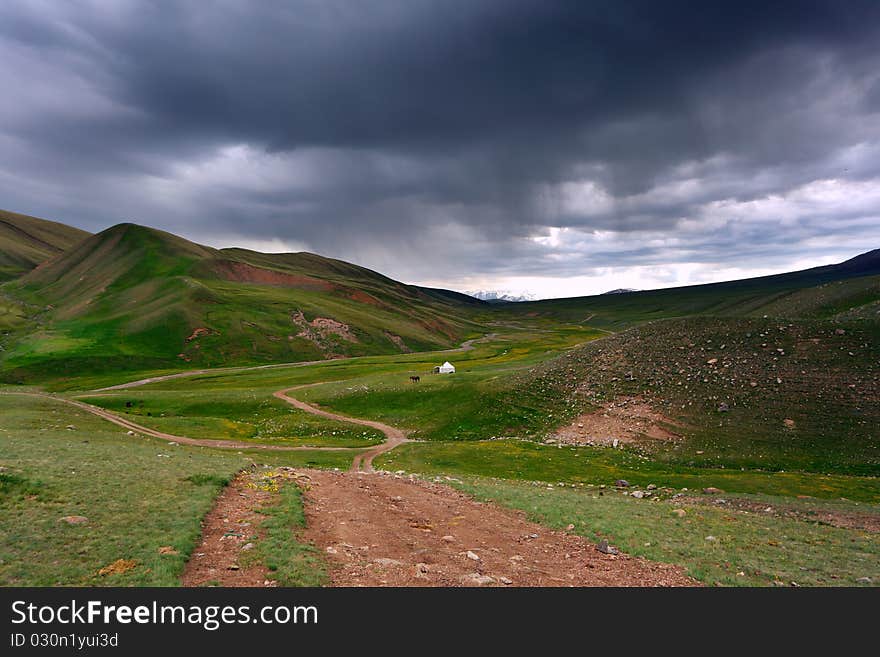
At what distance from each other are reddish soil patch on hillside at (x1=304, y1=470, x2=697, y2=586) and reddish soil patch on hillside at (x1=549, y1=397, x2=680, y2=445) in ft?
83.1

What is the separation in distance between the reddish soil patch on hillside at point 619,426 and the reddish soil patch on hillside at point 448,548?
25.3m

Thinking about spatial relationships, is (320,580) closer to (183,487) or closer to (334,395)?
(183,487)

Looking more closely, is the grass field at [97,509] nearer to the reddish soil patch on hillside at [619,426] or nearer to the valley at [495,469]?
the valley at [495,469]

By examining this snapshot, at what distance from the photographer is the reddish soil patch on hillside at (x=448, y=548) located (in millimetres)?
11742

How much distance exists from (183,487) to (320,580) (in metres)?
11.9

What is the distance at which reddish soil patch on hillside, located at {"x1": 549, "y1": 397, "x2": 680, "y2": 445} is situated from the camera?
4166 centimetres

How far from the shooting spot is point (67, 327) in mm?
137875

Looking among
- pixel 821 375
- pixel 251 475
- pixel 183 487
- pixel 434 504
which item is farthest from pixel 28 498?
pixel 821 375

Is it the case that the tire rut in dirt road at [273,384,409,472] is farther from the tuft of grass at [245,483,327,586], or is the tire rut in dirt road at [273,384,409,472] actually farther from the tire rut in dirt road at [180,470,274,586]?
the tuft of grass at [245,483,327,586]

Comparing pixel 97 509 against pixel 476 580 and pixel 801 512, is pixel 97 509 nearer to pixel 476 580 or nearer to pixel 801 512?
pixel 476 580

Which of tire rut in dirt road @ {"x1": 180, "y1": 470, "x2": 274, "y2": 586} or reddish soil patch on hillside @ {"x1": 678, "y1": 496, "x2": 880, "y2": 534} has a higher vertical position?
tire rut in dirt road @ {"x1": 180, "y1": 470, "x2": 274, "y2": 586}

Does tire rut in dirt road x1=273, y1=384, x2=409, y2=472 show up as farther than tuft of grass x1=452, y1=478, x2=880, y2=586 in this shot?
Yes

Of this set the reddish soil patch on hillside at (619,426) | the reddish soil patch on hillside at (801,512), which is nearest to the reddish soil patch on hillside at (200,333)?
the reddish soil patch on hillside at (619,426)

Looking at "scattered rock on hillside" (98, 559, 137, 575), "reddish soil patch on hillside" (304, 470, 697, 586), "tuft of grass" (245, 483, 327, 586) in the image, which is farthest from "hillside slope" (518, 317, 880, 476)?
"scattered rock on hillside" (98, 559, 137, 575)
